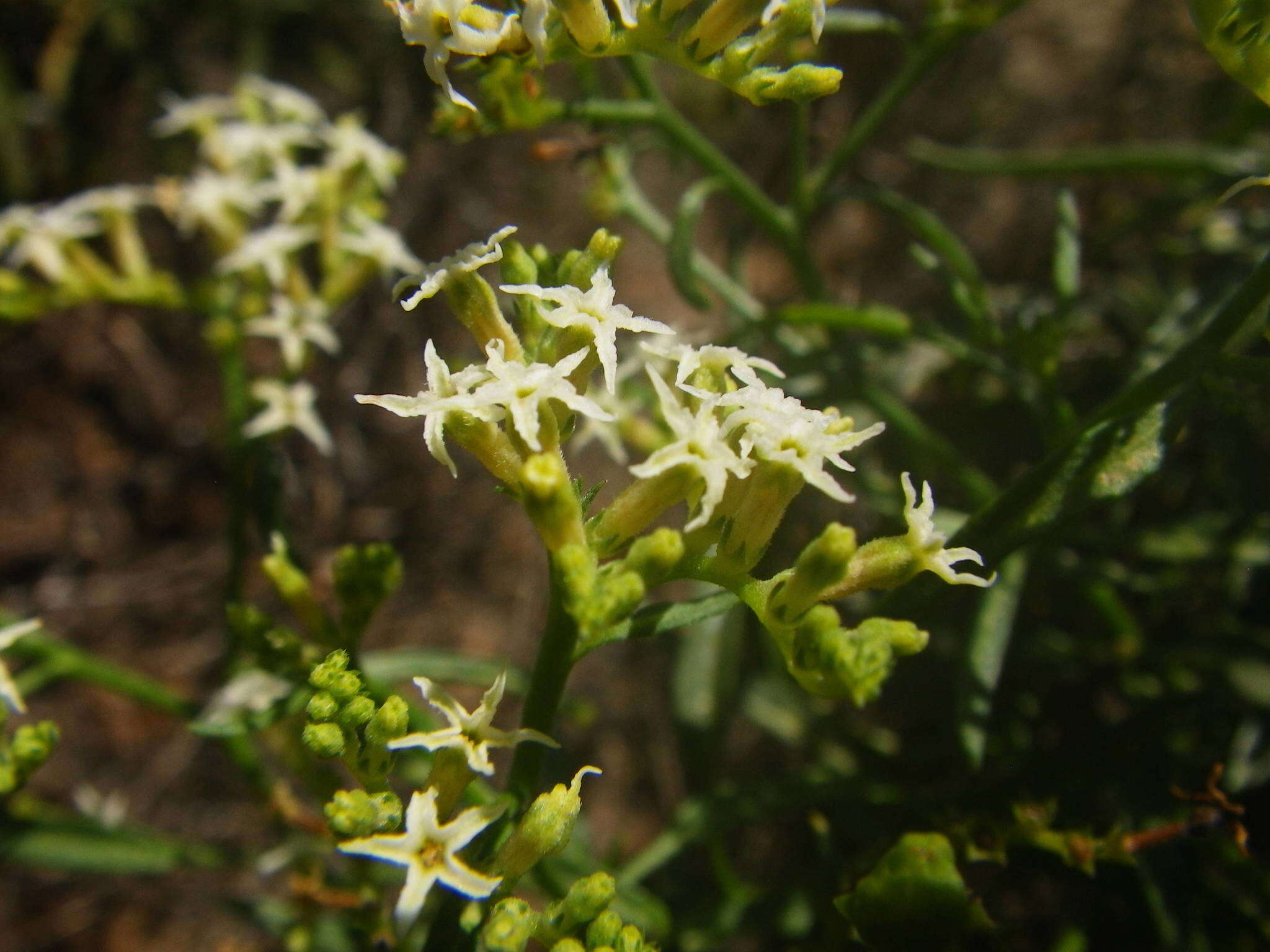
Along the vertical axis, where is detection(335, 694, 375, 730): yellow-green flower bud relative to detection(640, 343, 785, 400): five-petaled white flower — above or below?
below

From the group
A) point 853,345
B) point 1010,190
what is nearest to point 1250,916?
point 853,345

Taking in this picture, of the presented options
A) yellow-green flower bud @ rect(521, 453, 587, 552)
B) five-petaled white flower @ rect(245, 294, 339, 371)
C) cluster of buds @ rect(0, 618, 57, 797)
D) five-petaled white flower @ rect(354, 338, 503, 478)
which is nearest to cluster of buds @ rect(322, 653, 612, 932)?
yellow-green flower bud @ rect(521, 453, 587, 552)

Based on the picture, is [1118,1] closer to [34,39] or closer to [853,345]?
[853,345]

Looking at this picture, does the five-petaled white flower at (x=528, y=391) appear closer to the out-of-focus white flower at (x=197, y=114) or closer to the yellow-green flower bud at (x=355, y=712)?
the yellow-green flower bud at (x=355, y=712)

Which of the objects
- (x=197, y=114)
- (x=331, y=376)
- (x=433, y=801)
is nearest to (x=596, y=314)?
(x=433, y=801)

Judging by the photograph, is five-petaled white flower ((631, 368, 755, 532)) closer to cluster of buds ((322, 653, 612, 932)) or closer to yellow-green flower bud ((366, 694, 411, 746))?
cluster of buds ((322, 653, 612, 932))

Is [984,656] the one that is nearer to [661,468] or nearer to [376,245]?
[661,468]

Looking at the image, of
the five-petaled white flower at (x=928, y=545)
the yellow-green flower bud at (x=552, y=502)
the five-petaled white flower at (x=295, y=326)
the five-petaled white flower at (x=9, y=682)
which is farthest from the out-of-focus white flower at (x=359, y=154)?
the five-petaled white flower at (x=928, y=545)
